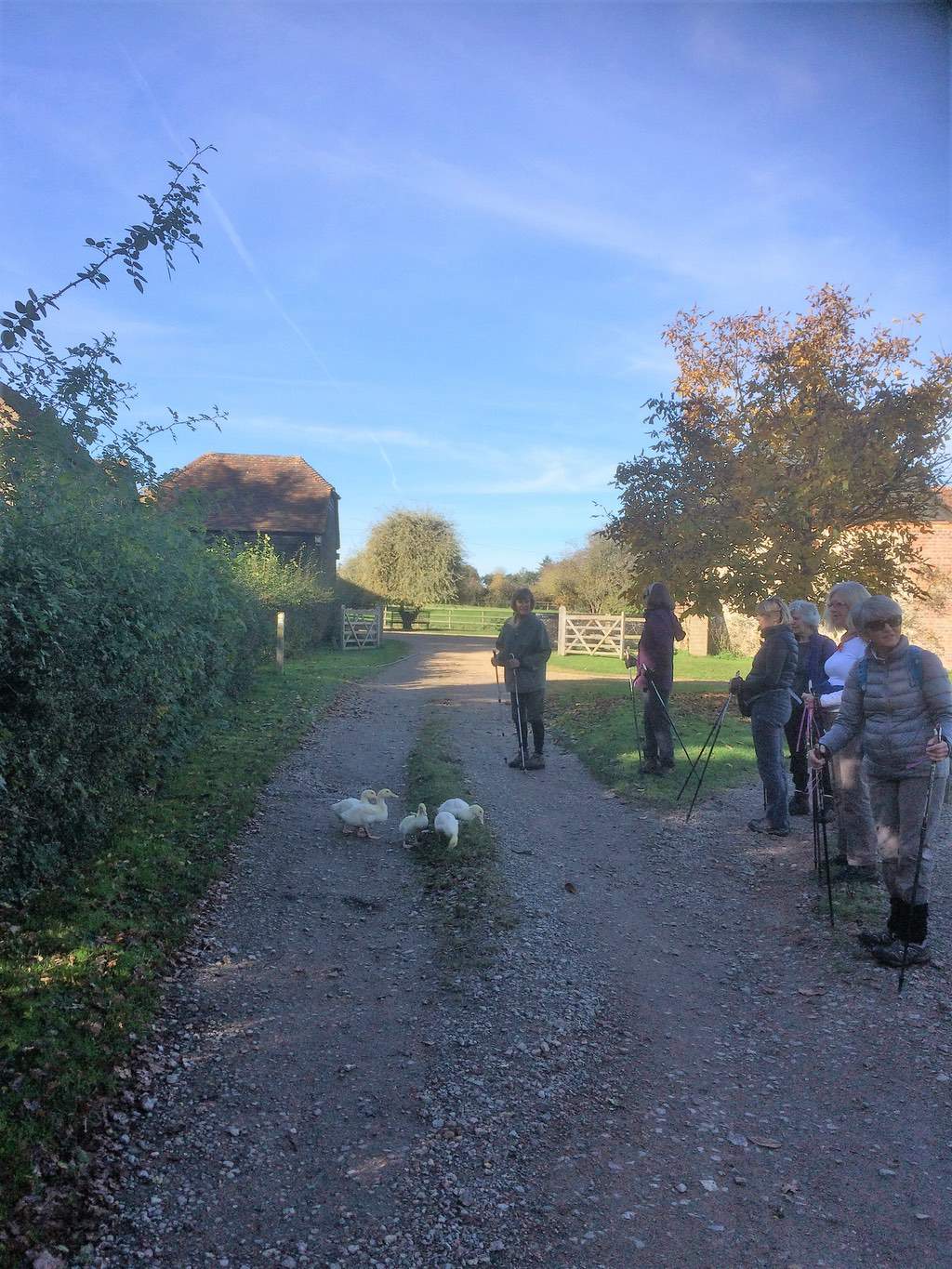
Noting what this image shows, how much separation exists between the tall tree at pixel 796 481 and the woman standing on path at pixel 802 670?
5.96 metres

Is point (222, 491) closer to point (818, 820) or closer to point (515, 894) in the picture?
point (515, 894)

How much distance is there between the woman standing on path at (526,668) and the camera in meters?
10.5

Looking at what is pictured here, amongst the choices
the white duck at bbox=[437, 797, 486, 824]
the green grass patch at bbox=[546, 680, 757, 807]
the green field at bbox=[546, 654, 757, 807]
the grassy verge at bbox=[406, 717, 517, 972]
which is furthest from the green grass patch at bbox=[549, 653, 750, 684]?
the white duck at bbox=[437, 797, 486, 824]

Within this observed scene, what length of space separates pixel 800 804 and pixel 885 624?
12.4 feet

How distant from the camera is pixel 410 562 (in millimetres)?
53219

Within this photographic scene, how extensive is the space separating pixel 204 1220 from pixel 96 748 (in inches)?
134

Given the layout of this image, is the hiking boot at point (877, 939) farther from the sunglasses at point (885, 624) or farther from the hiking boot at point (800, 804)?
the hiking boot at point (800, 804)

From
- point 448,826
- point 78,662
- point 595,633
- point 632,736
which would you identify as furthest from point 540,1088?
point 595,633

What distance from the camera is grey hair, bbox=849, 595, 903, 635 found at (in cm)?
502

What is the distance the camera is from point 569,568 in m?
45.0

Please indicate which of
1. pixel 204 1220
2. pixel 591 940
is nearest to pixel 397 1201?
pixel 204 1220

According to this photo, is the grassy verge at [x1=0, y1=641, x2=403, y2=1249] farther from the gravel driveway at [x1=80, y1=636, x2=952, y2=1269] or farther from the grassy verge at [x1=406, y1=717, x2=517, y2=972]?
the grassy verge at [x1=406, y1=717, x2=517, y2=972]

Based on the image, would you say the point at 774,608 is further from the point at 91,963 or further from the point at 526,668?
the point at 91,963

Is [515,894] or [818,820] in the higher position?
[818,820]
